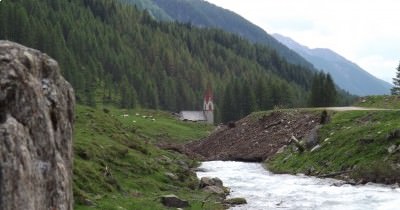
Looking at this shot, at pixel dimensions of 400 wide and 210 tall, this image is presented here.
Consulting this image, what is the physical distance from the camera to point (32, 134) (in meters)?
14.2

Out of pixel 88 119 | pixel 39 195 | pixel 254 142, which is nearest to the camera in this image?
pixel 39 195

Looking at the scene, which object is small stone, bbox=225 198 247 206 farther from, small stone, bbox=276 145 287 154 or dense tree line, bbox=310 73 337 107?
dense tree line, bbox=310 73 337 107

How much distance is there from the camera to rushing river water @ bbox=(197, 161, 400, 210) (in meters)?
32.0

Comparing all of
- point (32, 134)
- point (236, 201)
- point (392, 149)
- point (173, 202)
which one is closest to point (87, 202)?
point (173, 202)

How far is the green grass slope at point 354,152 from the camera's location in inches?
1558

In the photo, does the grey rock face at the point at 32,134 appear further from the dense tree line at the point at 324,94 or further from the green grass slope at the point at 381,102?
the dense tree line at the point at 324,94

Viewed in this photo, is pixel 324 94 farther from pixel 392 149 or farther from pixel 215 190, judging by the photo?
pixel 215 190

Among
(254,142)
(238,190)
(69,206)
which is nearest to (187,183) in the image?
(238,190)

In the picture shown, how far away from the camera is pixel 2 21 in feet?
538

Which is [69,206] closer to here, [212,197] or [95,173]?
[95,173]

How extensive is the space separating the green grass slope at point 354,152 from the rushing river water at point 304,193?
69.4 inches

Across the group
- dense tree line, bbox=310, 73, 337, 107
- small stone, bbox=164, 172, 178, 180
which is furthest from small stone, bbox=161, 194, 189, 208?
dense tree line, bbox=310, 73, 337, 107

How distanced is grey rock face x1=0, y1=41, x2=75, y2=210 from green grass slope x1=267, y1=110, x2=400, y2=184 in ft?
96.0

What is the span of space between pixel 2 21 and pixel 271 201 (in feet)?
497
